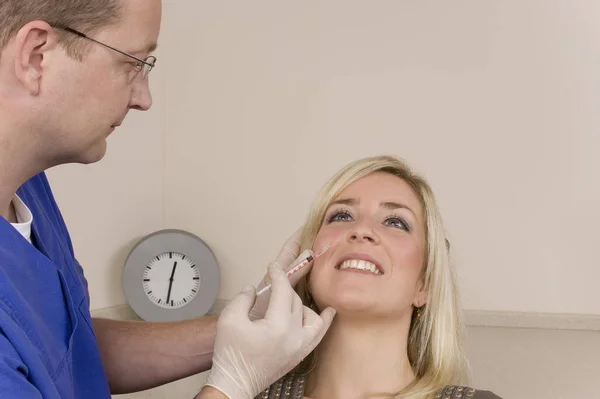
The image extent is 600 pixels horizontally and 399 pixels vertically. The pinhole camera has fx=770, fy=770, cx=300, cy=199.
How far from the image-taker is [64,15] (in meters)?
1.12

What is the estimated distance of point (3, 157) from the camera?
45.5 inches

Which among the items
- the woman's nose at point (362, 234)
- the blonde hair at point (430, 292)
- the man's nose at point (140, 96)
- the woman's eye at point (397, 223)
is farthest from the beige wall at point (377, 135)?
the man's nose at point (140, 96)

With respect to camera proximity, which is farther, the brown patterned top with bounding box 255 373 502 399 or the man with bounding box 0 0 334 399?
the brown patterned top with bounding box 255 373 502 399

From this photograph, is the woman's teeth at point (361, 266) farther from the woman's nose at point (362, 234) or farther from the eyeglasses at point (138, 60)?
the eyeglasses at point (138, 60)

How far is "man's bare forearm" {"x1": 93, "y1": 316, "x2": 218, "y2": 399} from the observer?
1.59 m

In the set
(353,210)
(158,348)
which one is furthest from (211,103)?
(158,348)

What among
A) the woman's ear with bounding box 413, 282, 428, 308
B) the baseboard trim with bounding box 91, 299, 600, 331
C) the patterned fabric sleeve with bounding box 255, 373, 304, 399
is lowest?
the baseboard trim with bounding box 91, 299, 600, 331

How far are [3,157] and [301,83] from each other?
2366 mm

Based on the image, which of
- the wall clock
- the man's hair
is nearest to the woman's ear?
the man's hair

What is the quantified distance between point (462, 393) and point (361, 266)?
348 mm

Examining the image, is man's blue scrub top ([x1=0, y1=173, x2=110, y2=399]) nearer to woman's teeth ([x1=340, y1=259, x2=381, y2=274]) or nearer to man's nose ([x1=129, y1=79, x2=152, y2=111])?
man's nose ([x1=129, y1=79, x2=152, y2=111])

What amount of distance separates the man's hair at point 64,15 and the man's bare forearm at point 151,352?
2.20ft

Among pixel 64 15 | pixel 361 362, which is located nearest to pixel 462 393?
pixel 361 362

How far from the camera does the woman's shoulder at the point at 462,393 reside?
1.61 meters
